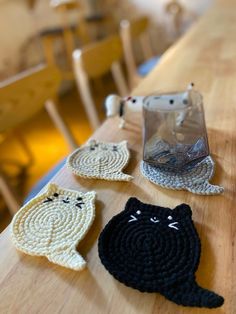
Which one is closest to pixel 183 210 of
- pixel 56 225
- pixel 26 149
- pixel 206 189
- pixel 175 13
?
pixel 206 189

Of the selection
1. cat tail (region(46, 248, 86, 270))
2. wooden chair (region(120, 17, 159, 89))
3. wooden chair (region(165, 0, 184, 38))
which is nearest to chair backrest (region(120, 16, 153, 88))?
wooden chair (region(120, 17, 159, 89))

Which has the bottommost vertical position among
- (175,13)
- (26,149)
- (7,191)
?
(26,149)

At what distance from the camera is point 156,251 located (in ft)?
1.22

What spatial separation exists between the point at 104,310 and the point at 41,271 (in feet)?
0.32

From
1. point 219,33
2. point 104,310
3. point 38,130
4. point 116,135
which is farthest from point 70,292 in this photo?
point 38,130

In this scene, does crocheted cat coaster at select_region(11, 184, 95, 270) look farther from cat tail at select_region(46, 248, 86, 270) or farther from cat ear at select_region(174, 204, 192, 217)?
cat ear at select_region(174, 204, 192, 217)

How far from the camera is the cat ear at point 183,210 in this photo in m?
0.42

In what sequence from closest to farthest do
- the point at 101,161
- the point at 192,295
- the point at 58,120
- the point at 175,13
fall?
the point at 192,295, the point at 101,161, the point at 58,120, the point at 175,13

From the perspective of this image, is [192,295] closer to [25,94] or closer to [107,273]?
[107,273]

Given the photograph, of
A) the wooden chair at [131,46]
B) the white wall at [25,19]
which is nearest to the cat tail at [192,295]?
the wooden chair at [131,46]

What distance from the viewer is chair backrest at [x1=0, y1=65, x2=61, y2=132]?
0.88 metres

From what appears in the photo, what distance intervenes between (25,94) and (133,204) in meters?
0.63

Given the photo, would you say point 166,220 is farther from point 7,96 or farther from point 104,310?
point 7,96

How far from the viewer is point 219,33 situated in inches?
53.3
